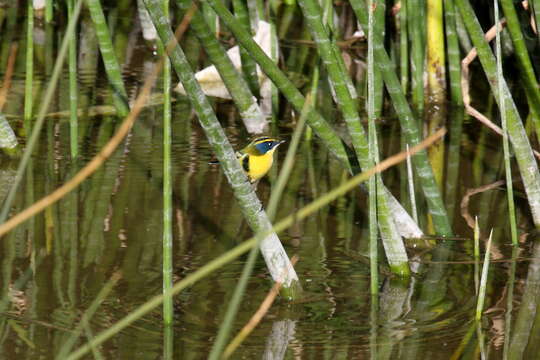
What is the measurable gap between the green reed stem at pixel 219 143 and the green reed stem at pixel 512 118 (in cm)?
121

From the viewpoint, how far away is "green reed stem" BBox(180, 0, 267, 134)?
126 inches

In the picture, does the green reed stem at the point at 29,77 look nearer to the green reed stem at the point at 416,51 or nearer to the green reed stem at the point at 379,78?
the green reed stem at the point at 379,78

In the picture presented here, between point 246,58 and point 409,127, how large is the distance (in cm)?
178

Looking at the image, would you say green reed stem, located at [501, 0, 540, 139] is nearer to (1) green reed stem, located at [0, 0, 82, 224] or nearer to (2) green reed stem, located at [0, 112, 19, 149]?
(2) green reed stem, located at [0, 112, 19, 149]

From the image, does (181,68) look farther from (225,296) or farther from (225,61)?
(225,296)

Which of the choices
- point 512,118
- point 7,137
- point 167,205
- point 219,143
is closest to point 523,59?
point 512,118

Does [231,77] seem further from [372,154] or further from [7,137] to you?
[7,137]

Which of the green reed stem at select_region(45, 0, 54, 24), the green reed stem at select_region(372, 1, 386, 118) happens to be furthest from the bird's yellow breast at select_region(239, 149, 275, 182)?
the green reed stem at select_region(45, 0, 54, 24)

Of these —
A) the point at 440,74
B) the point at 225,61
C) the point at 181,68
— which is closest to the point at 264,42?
the point at 440,74

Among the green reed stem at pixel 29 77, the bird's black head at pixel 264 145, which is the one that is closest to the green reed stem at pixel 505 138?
the bird's black head at pixel 264 145

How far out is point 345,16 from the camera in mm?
7586

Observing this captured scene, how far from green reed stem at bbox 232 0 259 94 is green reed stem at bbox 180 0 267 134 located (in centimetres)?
29

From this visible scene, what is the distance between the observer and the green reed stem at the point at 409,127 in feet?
11.8

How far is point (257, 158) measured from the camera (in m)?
4.38
